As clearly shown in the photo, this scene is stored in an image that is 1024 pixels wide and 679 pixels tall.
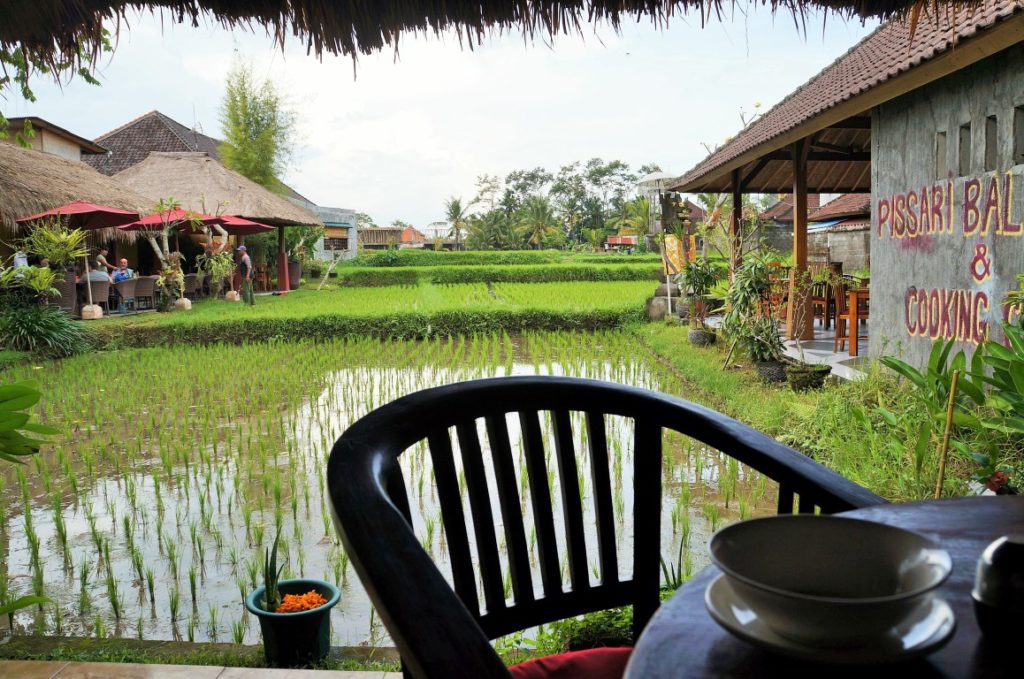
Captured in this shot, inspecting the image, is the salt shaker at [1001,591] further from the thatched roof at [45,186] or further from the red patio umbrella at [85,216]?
the thatched roof at [45,186]

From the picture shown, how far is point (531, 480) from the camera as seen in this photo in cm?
134

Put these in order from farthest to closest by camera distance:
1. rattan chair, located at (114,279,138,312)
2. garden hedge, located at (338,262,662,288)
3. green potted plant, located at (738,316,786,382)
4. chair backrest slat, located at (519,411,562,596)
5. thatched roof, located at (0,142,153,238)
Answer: garden hedge, located at (338,262,662,288) < rattan chair, located at (114,279,138,312) < thatched roof, located at (0,142,153,238) < green potted plant, located at (738,316,786,382) < chair backrest slat, located at (519,411,562,596)

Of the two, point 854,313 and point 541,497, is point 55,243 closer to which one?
point 854,313

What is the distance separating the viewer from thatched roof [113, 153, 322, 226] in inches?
795

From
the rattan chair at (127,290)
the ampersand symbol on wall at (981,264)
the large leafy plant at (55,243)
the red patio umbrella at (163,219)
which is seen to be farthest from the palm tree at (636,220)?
the ampersand symbol on wall at (981,264)

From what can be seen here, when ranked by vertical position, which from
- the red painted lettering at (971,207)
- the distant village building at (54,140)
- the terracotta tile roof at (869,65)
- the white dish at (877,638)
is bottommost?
the white dish at (877,638)

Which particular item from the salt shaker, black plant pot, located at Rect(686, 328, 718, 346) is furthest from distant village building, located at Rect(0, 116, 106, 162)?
→ the salt shaker

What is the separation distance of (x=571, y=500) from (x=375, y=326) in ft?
38.9

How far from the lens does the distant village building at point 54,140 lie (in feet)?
54.4

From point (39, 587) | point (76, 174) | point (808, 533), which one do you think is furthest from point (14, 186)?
point (808, 533)

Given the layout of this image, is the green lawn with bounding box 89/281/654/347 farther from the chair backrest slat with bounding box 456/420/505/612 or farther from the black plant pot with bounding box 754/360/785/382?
the chair backrest slat with bounding box 456/420/505/612

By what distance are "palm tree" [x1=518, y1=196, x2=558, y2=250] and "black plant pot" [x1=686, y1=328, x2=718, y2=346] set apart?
3943cm

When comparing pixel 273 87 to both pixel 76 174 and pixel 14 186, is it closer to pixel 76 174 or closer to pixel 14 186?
pixel 76 174

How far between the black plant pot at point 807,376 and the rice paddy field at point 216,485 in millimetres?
1278
